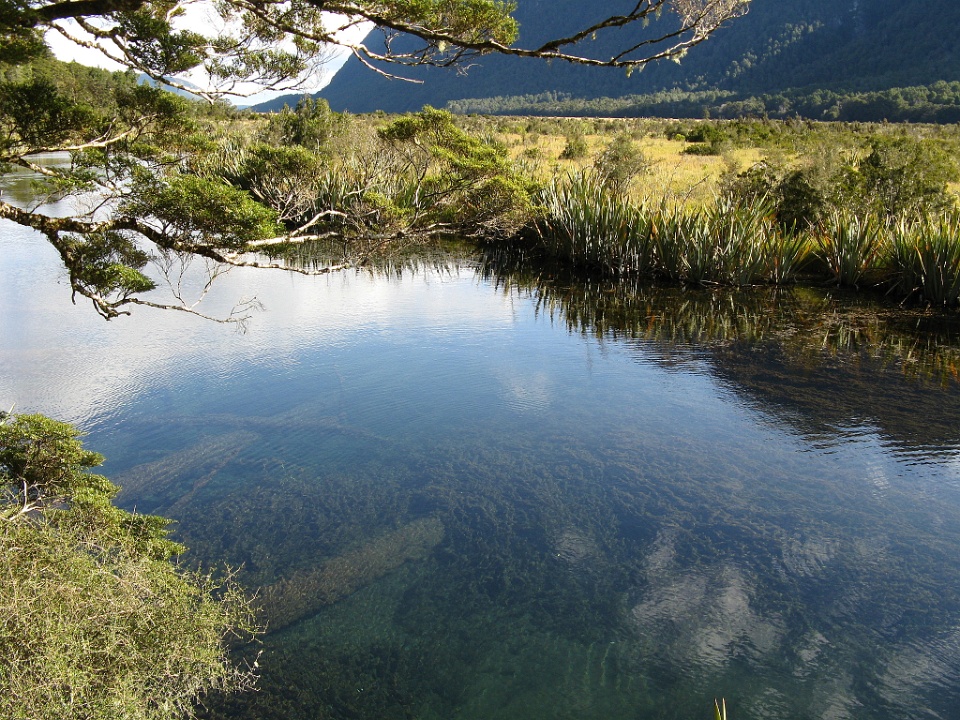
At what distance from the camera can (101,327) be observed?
8516 millimetres

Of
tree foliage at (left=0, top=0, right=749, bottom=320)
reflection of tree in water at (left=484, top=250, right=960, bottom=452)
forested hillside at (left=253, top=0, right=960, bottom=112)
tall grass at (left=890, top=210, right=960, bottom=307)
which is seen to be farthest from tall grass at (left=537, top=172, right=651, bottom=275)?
forested hillside at (left=253, top=0, right=960, bottom=112)

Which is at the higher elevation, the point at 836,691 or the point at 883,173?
the point at 883,173

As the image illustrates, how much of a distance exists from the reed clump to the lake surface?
2.80ft

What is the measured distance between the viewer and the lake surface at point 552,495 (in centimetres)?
338

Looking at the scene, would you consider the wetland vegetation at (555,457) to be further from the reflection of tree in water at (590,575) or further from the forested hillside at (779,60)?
the forested hillside at (779,60)

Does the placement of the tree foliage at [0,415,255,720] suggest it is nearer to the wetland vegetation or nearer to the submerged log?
the wetland vegetation

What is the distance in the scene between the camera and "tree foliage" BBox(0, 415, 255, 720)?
2.40 meters

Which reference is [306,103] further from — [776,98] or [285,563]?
[776,98]

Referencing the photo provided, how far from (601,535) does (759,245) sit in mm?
7276

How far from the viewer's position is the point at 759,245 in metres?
10.5

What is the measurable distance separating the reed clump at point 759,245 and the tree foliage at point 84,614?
28.6ft

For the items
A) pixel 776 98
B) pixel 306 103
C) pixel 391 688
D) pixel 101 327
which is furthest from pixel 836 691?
pixel 776 98

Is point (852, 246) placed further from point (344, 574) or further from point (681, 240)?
point (344, 574)

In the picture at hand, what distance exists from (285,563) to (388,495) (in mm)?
940
